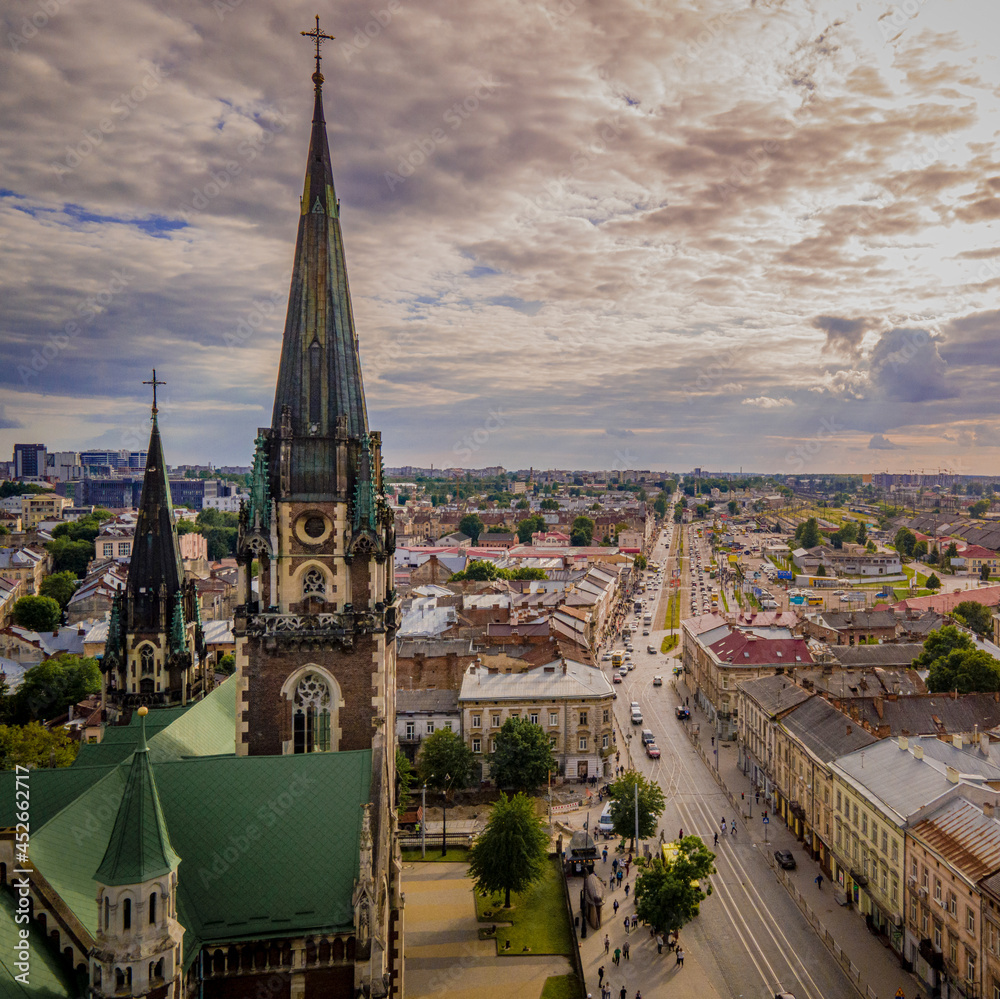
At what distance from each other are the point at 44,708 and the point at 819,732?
78519 millimetres

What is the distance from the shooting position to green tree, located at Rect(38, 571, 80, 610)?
494 feet

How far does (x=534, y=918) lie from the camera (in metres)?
53.0

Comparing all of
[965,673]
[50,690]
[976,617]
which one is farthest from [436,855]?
[976,617]

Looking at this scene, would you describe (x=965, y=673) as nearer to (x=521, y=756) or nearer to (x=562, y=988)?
(x=521, y=756)

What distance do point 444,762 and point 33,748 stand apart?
32336mm

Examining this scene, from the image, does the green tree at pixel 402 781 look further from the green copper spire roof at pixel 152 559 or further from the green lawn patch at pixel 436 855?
the green copper spire roof at pixel 152 559

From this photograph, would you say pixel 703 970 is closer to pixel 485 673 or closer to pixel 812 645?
pixel 485 673

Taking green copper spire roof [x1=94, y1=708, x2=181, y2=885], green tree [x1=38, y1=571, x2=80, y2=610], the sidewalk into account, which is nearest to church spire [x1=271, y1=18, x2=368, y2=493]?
green copper spire roof [x1=94, y1=708, x2=181, y2=885]

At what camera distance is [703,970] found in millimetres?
48938

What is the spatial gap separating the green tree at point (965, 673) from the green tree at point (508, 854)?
59.0m

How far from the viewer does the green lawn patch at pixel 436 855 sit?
201 feet

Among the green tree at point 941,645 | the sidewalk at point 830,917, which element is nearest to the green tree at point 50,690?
the sidewalk at point 830,917

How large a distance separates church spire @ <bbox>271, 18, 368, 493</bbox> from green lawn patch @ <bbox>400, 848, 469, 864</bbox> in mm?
37931

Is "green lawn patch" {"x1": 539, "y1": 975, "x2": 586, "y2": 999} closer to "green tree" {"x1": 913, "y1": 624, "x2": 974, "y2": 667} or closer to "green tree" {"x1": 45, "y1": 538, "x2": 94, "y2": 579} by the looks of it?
"green tree" {"x1": 913, "y1": 624, "x2": 974, "y2": 667}
